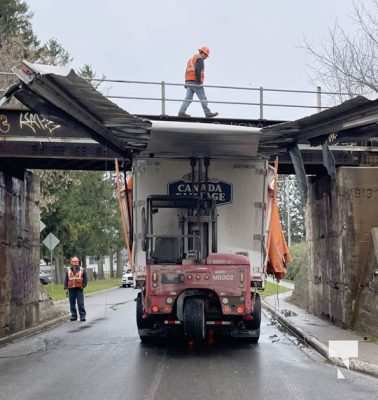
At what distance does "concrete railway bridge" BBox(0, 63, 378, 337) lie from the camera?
30.8ft

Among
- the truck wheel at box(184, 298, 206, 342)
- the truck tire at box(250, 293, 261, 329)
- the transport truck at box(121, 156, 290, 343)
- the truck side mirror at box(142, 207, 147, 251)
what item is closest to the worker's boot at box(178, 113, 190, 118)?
the transport truck at box(121, 156, 290, 343)

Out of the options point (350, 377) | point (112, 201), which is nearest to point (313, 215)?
point (350, 377)

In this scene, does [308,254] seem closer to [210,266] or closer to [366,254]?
[366,254]

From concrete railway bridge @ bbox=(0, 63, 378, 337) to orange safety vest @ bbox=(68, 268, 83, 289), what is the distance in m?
0.91

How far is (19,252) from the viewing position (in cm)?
1593

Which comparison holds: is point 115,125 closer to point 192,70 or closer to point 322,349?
point 322,349

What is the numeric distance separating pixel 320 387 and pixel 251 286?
11.0 feet

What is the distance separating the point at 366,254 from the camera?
1397 centimetres

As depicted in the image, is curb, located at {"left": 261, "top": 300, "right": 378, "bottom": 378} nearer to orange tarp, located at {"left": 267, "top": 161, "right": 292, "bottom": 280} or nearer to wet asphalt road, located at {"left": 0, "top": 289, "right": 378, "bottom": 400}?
wet asphalt road, located at {"left": 0, "top": 289, "right": 378, "bottom": 400}

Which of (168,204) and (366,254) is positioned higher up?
(168,204)

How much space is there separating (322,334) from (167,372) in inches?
194

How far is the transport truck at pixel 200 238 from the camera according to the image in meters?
10.9

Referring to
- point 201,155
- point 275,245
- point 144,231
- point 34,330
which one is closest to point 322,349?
point 275,245

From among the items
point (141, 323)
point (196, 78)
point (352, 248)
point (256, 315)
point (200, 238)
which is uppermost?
point (196, 78)
